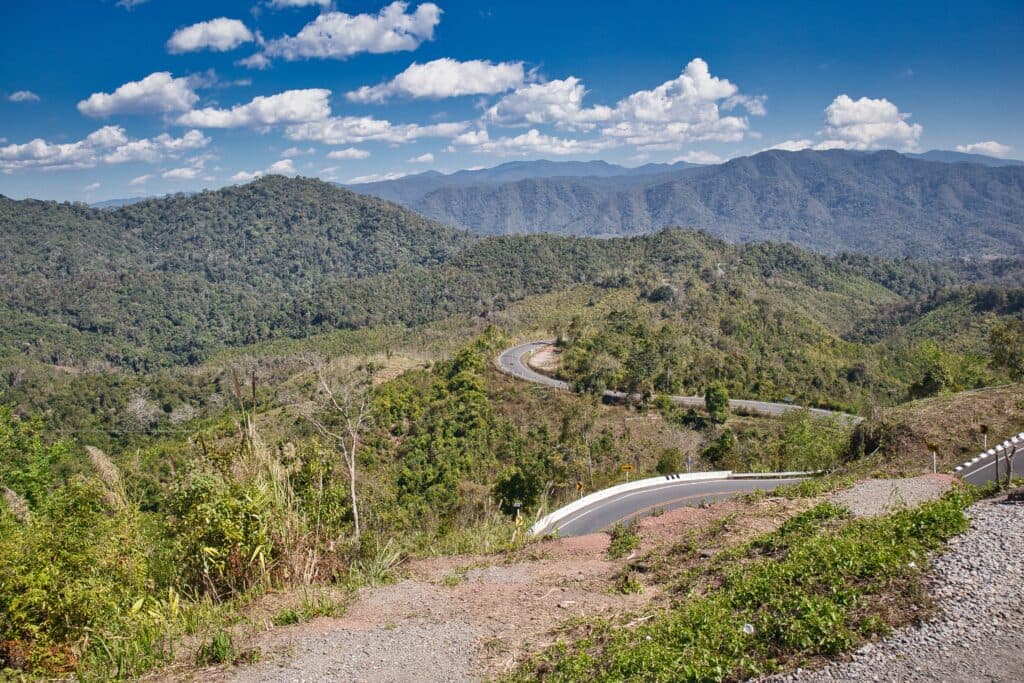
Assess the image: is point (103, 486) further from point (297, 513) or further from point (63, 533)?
point (297, 513)

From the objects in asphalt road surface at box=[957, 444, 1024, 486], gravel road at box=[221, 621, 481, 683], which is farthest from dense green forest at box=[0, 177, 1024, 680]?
asphalt road surface at box=[957, 444, 1024, 486]

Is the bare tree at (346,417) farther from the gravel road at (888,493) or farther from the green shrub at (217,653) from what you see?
the gravel road at (888,493)

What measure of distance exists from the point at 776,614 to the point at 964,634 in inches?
62.3

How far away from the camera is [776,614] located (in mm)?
6105

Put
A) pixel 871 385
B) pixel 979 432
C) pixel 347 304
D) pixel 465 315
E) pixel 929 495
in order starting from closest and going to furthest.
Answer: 1. pixel 929 495
2. pixel 979 432
3. pixel 871 385
4. pixel 465 315
5. pixel 347 304

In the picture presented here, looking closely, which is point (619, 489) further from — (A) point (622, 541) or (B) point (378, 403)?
(B) point (378, 403)

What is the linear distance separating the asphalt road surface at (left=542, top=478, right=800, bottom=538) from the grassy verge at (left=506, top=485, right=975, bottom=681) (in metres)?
11.0

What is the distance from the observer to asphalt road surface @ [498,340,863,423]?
4681cm

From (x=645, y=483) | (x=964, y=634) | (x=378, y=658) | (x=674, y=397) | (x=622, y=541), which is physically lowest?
(x=674, y=397)

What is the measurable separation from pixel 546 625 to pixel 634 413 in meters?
40.6

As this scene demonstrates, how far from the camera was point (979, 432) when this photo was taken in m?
17.1

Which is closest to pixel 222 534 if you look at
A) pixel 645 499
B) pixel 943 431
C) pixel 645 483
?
pixel 645 499

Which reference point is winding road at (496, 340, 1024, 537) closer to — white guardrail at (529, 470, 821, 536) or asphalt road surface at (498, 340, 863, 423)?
white guardrail at (529, 470, 821, 536)

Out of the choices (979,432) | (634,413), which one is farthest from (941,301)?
(979,432)
